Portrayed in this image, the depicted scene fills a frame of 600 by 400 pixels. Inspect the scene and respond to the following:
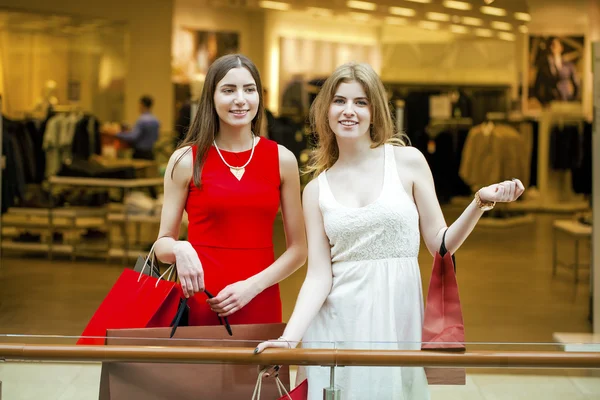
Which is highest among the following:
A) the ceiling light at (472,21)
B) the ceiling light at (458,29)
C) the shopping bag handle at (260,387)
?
the ceiling light at (472,21)

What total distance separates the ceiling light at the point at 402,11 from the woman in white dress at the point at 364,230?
18.9 feet

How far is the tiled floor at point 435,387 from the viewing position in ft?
6.45

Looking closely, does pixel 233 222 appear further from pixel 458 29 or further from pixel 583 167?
pixel 583 167

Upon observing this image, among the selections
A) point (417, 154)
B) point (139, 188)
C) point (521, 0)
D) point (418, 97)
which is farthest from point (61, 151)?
point (417, 154)

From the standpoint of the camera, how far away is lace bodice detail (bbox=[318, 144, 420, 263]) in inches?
84.0

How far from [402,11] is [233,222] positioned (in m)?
5.79

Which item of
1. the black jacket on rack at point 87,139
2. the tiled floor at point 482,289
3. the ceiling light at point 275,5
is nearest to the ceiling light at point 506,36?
the tiled floor at point 482,289

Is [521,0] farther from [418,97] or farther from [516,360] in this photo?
[516,360]

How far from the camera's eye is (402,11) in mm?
7789

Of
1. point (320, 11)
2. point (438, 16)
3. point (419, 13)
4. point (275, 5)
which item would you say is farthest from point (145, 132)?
point (438, 16)

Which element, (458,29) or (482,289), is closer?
(482,289)

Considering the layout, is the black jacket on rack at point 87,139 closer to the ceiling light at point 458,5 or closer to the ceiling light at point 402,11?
the ceiling light at point 402,11

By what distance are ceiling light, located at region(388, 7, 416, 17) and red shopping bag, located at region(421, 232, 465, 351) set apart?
6.09 metres

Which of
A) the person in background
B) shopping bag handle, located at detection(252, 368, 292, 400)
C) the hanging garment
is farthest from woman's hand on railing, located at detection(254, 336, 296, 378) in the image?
the hanging garment
